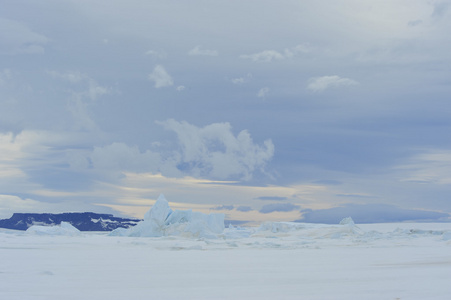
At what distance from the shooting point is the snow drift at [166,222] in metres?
31.2

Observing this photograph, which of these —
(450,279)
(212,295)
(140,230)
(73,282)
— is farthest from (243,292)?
(140,230)

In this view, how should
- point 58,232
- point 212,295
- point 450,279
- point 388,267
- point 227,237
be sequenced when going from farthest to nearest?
1. point 58,232
2. point 227,237
3. point 388,267
4. point 450,279
5. point 212,295

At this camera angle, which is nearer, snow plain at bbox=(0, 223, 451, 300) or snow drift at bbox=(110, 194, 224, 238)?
snow plain at bbox=(0, 223, 451, 300)

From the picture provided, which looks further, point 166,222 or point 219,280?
point 166,222

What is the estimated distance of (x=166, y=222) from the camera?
3297cm

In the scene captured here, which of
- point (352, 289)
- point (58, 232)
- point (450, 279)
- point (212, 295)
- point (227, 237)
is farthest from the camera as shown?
point (58, 232)

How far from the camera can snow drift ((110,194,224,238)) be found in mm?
31234

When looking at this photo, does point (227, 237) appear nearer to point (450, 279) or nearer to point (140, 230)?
point (140, 230)

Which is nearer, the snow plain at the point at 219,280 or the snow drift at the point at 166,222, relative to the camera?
the snow plain at the point at 219,280

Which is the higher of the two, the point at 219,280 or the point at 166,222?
the point at 166,222

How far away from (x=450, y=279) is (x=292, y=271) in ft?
10.4

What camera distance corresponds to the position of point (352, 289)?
7848 mm

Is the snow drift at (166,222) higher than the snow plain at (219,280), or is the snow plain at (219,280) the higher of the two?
the snow drift at (166,222)

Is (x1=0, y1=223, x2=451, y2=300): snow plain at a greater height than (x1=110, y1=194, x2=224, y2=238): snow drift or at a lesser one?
lesser
